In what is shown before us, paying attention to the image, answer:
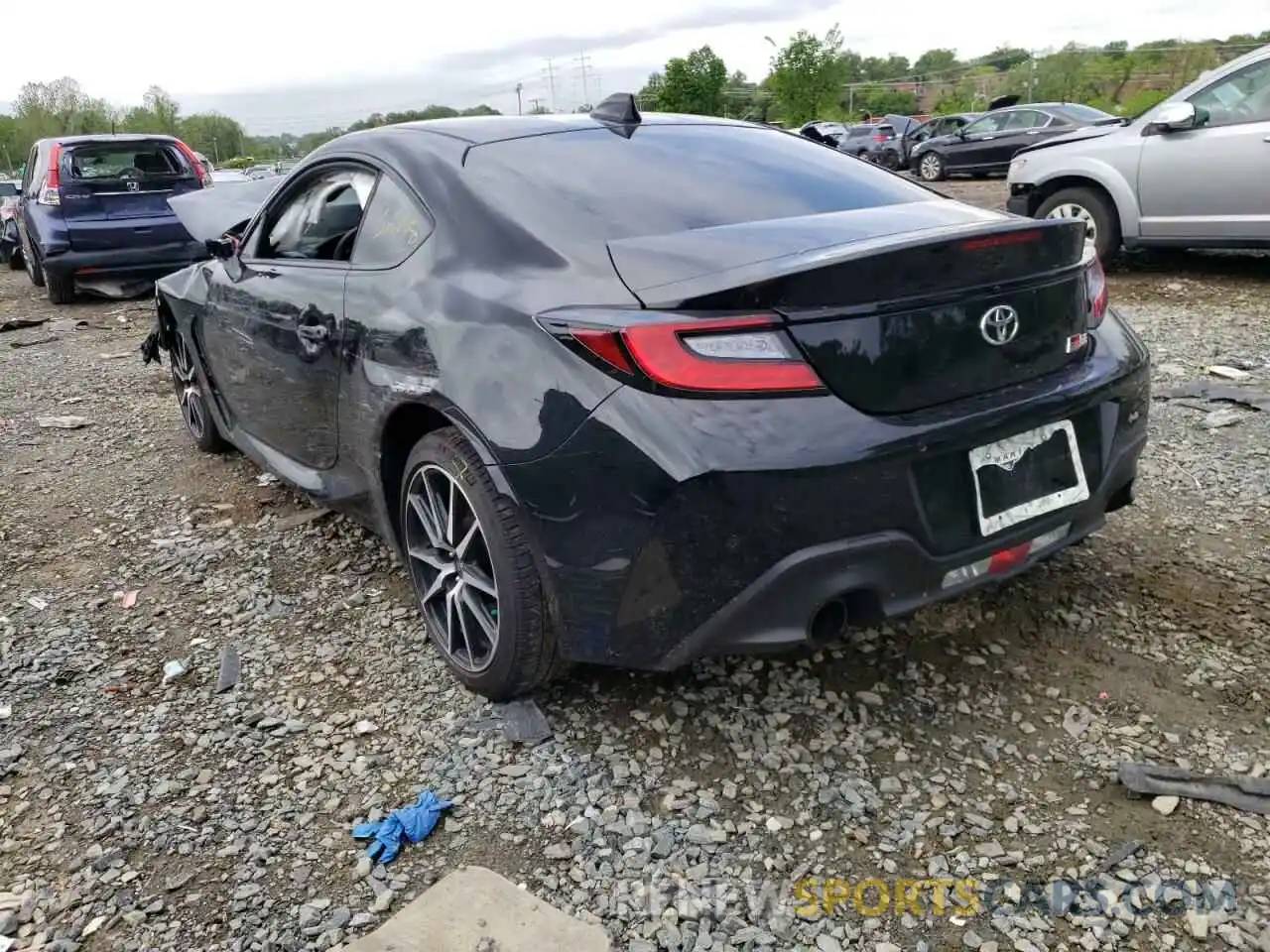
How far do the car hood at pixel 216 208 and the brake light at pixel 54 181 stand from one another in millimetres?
5351

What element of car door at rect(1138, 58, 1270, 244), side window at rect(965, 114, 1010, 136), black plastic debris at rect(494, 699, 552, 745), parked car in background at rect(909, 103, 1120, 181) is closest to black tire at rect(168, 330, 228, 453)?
black plastic debris at rect(494, 699, 552, 745)

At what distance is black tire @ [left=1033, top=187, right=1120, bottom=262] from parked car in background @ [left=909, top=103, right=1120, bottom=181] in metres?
11.6

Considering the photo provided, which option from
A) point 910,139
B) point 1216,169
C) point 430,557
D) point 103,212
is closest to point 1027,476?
point 430,557

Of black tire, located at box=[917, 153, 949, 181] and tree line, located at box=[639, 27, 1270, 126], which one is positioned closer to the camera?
black tire, located at box=[917, 153, 949, 181]

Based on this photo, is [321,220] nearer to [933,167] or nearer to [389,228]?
[389,228]

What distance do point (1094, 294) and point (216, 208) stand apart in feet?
14.1

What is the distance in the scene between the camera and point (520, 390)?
7.33 feet

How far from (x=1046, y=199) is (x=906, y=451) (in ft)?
22.0

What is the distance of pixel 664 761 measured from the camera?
2418mm

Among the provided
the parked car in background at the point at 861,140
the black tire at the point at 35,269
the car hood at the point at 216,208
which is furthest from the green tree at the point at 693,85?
the car hood at the point at 216,208

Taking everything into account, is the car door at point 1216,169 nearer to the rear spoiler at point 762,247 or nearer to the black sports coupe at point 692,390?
the black sports coupe at point 692,390

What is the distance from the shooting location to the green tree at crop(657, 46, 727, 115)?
59.3 meters

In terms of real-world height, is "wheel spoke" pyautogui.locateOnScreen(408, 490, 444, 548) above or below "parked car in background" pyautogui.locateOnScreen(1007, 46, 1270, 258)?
below

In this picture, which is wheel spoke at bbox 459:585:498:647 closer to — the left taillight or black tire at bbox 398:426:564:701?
black tire at bbox 398:426:564:701
